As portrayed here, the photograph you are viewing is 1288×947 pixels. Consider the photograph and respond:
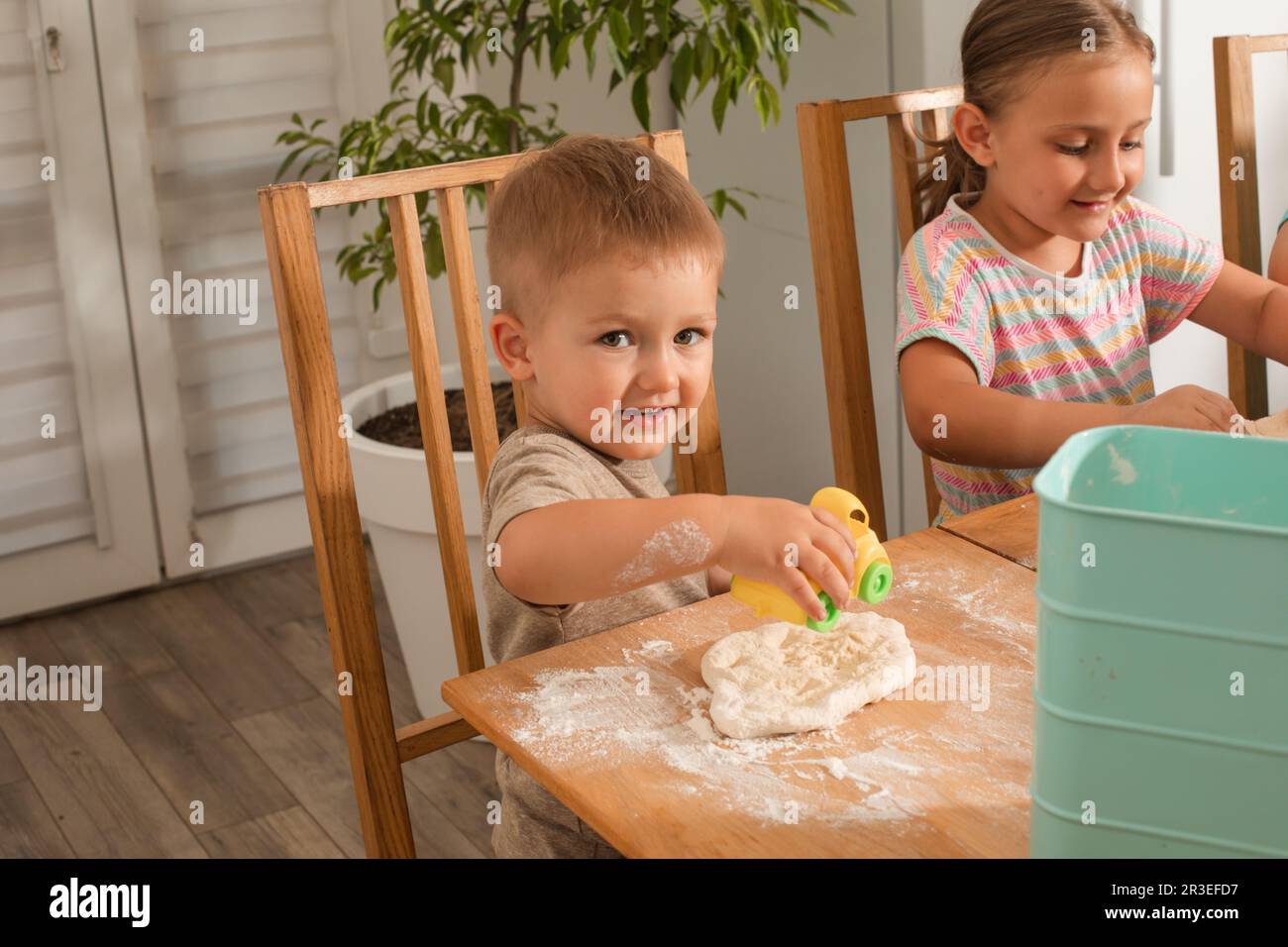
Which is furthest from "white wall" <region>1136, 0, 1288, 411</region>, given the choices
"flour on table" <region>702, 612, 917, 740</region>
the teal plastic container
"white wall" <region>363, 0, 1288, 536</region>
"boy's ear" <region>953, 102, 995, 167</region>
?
the teal plastic container

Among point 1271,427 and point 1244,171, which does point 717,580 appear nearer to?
point 1271,427

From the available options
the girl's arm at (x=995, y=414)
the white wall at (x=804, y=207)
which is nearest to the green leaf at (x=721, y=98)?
the white wall at (x=804, y=207)

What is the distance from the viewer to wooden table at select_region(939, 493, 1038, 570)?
38.4 inches

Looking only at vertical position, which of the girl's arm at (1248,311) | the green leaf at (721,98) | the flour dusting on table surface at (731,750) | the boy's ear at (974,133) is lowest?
the flour dusting on table surface at (731,750)

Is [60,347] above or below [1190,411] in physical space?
above

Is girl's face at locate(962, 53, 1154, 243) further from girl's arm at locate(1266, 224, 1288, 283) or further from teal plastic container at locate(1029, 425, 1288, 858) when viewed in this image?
teal plastic container at locate(1029, 425, 1288, 858)

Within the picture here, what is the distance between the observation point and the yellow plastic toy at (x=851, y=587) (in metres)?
0.78

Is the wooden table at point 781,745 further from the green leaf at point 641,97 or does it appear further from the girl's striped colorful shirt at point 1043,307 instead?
the green leaf at point 641,97

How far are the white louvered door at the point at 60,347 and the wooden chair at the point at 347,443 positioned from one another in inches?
68.6

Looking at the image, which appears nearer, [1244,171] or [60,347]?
[1244,171]

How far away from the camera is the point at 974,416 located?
1.19 meters

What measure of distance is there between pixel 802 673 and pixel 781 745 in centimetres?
9

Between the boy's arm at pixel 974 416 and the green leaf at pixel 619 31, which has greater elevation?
the green leaf at pixel 619 31

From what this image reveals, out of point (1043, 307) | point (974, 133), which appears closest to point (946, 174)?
point (974, 133)
